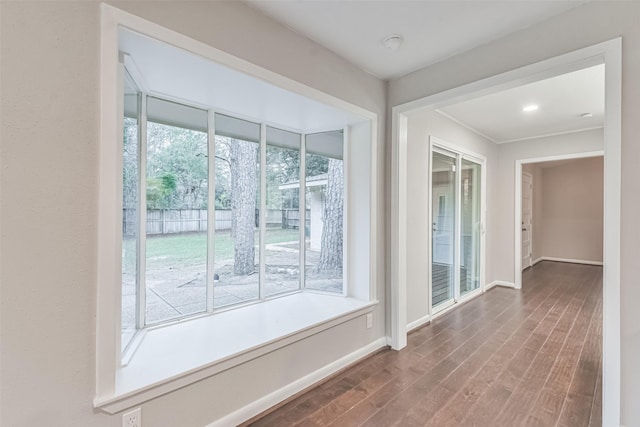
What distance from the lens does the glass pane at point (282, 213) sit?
9.28ft

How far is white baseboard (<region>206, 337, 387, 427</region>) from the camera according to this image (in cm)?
171

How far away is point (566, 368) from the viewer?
2383mm

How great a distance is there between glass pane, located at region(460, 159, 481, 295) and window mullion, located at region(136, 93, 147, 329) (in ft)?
13.1

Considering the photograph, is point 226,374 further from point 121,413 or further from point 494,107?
point 494,107

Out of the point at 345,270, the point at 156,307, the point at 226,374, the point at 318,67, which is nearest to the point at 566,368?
the point at 345,270

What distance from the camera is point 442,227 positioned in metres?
3.84

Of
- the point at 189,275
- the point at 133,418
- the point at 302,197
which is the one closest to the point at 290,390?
the point at 133,418

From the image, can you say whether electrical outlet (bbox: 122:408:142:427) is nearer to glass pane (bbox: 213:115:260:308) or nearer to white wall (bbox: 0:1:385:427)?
white wall (bbox: 0:1:385:427)

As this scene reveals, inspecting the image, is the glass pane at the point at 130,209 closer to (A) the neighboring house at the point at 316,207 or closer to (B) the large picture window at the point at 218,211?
(B) the large picture window at the point at 218,211

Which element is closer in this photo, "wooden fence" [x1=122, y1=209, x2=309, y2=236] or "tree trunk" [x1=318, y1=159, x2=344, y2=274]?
"wooden fence" [x1=122, y1=209, x2=309, y2=236]

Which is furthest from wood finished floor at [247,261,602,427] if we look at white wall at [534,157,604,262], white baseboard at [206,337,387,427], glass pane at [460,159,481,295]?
white wall at [534,157,604,262]

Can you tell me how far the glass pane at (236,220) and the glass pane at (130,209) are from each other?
611mm

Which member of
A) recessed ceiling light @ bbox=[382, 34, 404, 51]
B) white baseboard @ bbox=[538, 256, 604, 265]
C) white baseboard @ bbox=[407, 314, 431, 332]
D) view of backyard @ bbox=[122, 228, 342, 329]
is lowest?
white baseboard @ bbox=[407, 314, 431, 332]

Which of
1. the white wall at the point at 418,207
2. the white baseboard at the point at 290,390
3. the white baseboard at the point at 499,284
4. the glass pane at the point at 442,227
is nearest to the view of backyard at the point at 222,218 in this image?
the white baseboard at the point at 290,390
